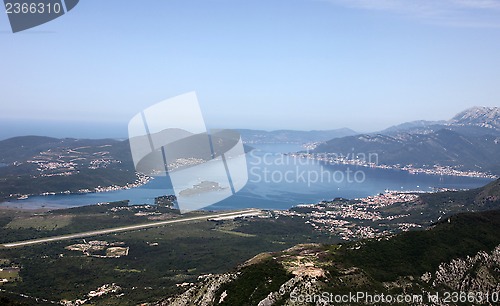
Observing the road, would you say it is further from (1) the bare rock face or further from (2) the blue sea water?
(1) the bare rock face

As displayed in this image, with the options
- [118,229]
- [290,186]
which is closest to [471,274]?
[118,229]

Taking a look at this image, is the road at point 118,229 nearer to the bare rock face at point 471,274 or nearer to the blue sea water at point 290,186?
the blue sea water at point 290,186

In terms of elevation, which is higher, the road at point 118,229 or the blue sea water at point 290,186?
the road at point 118,229

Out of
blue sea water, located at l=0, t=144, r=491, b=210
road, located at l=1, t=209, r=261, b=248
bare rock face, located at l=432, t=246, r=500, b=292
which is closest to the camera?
bare rock face, located at l=432, t=246, r=500, b=292

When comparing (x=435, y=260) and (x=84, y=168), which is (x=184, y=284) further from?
(x=84, y=168)

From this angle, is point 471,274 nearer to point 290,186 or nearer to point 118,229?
point 118,229

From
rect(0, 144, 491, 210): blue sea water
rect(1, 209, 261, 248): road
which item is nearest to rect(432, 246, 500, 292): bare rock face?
rect(1, 209, 261, 248): road

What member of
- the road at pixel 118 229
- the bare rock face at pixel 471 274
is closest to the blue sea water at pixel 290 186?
the road at pixel 118 229

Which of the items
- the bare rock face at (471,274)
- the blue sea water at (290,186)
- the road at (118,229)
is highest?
the bare rock face at (471,274)

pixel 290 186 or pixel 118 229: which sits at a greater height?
pixel 118 229
